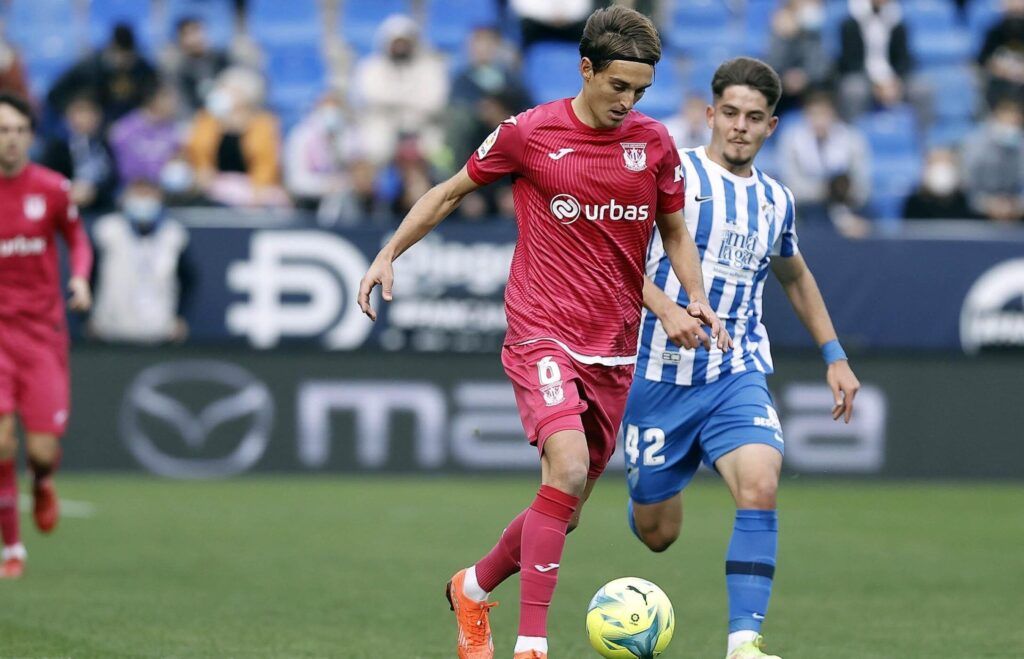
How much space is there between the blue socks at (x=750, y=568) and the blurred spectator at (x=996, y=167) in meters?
9.97

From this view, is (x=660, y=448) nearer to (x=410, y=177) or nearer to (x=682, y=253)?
(x=682, y=253)

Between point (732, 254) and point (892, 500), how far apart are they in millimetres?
7155

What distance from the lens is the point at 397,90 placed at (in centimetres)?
1691

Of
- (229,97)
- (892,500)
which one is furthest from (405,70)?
(892,500)

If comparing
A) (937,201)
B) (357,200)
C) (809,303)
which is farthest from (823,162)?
(809,303)

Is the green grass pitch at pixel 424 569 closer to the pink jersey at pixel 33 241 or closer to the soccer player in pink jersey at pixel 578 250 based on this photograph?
the soccer player in pink jersey at pixel 578 250

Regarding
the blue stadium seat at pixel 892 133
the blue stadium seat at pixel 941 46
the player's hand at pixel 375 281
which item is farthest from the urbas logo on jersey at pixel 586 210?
the blue stadium seat at pixel 941 46

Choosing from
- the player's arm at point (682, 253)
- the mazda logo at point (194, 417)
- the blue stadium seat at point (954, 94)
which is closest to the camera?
the player's arm at point (682, 253)

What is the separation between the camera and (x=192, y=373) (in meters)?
14.4

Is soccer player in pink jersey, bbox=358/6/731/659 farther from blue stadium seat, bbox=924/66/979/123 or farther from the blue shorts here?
blue stadium seat, bbox=924/66/979/123

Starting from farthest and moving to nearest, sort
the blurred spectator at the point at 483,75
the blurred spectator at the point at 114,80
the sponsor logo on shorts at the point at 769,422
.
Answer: the blurred spectator at the point at 114,80 → the blurred spectator at the point at 483,75 → the sponsor logo on shorts at the point at 769,422

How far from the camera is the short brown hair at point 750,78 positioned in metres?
7.05

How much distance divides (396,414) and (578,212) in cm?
827

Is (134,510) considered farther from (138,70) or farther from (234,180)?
(138,70)
